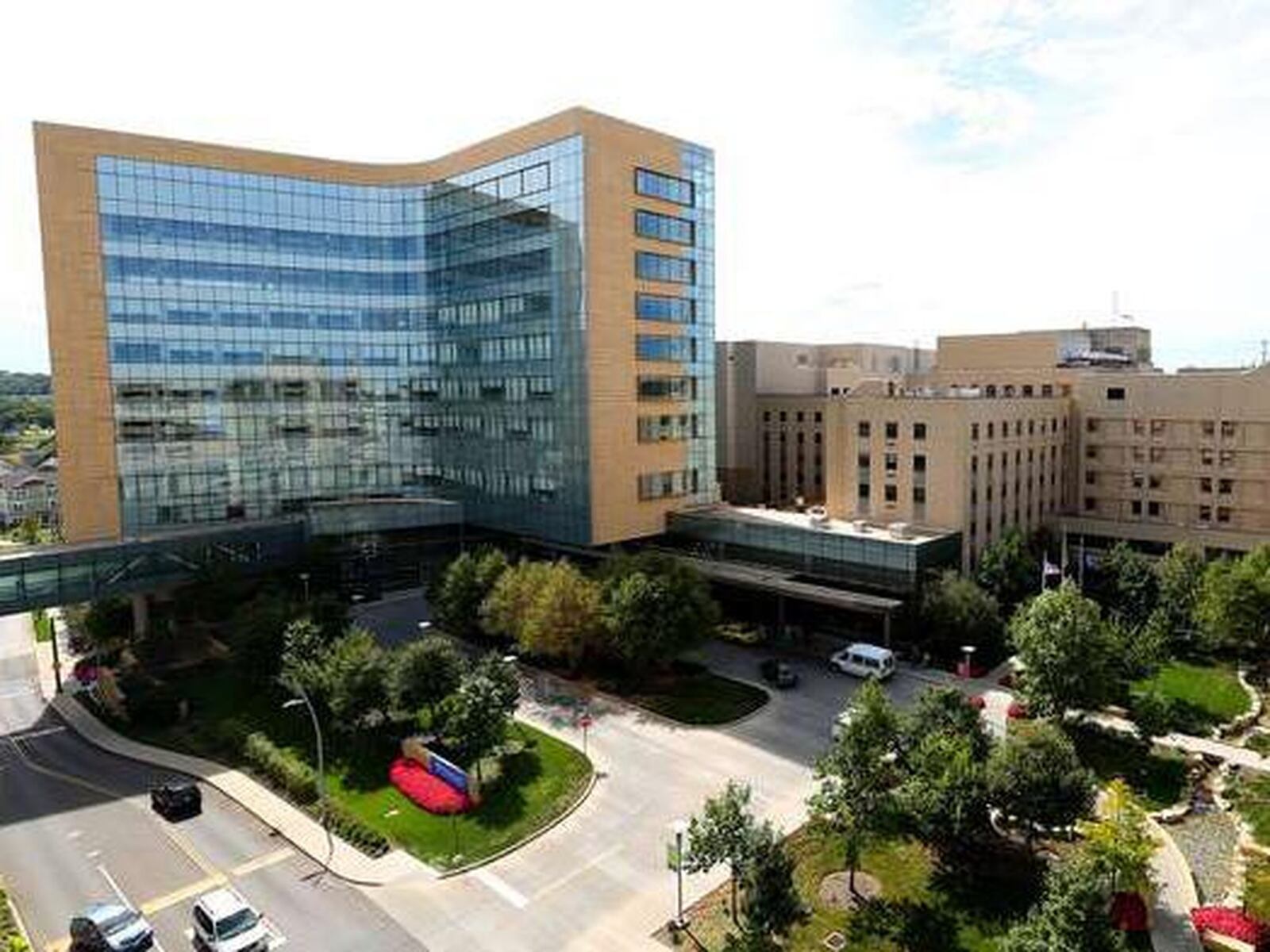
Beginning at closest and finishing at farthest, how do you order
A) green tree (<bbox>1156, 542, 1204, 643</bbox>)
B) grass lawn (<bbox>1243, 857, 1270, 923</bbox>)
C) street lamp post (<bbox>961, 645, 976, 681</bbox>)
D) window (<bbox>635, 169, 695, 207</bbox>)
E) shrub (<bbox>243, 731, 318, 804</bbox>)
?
grass lawn (<bbox>1243, 857, 1270, 923</bbox>) < shrub (<bbox>243, 731, 318, 804</bbox>) < street lamp post (<bbox>961, 645, 976, 681</bbox>) < green tree (<bbox>1156, 542, 1204, 643</bbox>) < window (<bbox>635, 169, 695, 207</bbox>)

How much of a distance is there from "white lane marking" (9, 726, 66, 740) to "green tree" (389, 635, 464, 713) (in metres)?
23.4

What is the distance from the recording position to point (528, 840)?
3428 centimetres

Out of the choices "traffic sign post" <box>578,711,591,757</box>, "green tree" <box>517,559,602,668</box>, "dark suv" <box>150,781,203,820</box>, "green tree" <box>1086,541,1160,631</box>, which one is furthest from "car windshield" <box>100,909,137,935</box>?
"green tree" <box>1086,541,1160,631</box>

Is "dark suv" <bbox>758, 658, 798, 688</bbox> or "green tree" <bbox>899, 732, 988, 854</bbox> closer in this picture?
"green tree" <bbox>899, 732, 988, 854</bbox>

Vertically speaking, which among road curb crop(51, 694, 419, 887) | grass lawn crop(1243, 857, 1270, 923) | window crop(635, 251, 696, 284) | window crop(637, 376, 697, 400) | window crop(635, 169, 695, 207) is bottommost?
road curb crop(51, 694, 419, 887)

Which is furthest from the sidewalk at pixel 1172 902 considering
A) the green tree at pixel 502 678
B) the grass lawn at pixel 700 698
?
the green tree at pixel 502 678

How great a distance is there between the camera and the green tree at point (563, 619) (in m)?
49.5

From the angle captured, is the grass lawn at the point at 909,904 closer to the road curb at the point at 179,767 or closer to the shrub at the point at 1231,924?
the shrub at the point at 1231,924

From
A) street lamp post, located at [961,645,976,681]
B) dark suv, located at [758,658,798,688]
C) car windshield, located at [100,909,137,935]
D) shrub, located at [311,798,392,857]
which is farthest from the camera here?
dark suv, located at [758,658,798,688]

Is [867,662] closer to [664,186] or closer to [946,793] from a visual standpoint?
[946,793]

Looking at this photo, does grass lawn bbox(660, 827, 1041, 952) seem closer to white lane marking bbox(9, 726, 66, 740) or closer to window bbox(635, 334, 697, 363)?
window bbox(635, 334, 697, 363)

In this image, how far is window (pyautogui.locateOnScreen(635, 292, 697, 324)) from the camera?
214 ft

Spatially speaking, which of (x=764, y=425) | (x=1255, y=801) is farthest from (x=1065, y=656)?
(x=764, y=425)

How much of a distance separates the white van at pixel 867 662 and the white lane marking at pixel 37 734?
47137 millimetres
